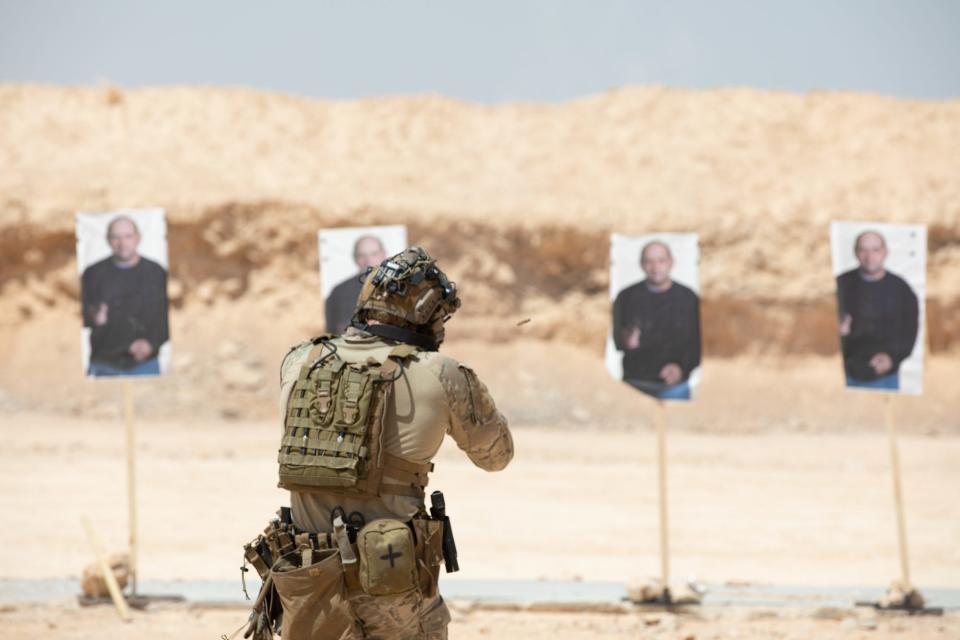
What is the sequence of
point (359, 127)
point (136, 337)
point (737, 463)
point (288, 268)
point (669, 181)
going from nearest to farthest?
point (136, 337)
point (737, 463)
point (288, 268)
point (669, 181)
point (359, 127)

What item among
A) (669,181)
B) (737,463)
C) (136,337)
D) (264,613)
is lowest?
(737,463)

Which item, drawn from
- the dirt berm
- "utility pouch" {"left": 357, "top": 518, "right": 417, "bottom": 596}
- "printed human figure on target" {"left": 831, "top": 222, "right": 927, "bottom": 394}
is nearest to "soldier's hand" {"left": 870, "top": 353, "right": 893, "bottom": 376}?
"printed human figure on target" {"left": 831, "top": 222, "right": 927, "bottom": 394}

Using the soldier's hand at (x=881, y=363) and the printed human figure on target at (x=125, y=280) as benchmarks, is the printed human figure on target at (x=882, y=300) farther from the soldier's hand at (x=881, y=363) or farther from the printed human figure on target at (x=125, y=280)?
the printed human figure on target at (x=125, y=280)

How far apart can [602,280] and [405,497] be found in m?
23.8

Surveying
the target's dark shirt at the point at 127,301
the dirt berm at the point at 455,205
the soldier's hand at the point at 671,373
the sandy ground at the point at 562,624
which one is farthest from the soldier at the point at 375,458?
the dirt berm at the point at 455,205

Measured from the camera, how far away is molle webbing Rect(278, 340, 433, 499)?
4059 millimetres

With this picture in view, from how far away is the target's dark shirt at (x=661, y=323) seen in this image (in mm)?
9281

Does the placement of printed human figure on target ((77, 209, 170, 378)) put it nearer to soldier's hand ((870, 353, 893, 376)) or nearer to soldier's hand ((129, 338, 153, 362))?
soldier's hand ((129, 338, 153, 362))

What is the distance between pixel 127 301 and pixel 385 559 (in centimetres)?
572

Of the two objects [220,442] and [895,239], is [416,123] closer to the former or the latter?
[220,442]

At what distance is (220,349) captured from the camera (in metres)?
25.0

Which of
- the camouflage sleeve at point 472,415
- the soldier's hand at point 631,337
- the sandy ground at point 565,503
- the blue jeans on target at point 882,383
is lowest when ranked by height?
the sandy ground at point 565,503

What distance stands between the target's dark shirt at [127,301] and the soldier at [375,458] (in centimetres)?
510

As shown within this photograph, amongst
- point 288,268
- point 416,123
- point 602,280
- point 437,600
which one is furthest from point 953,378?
point 437,600
